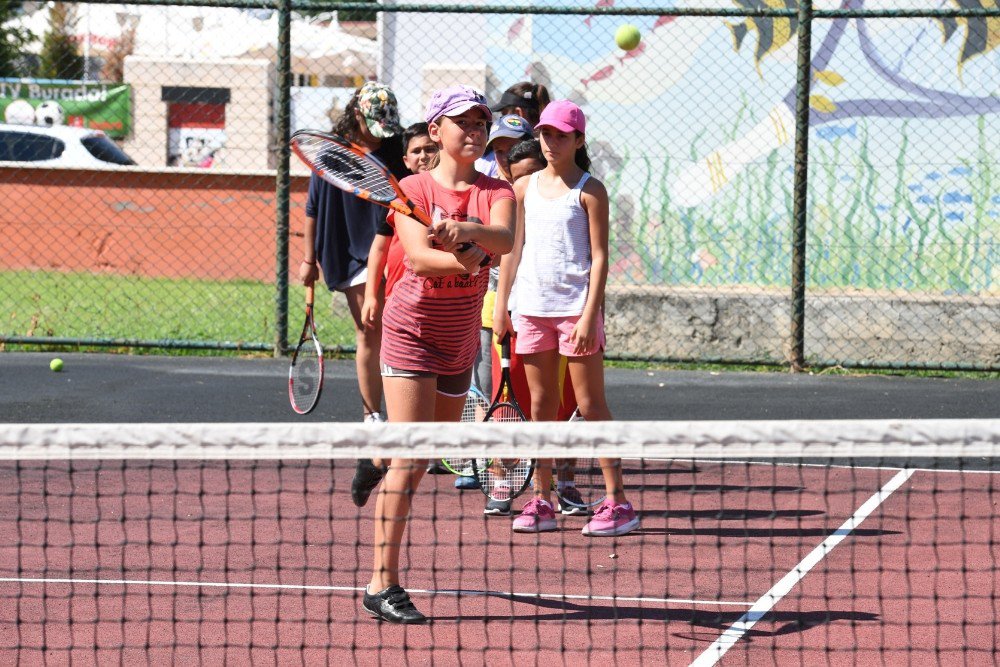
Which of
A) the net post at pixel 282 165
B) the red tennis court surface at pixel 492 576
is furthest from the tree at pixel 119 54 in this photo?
the red tennis court surface at pixel 492 576

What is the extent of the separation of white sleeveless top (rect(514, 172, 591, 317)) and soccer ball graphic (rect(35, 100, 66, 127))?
71.7 feet

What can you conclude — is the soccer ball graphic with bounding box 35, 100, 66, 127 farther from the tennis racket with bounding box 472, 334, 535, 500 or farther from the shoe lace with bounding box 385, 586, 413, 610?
the shoe lace with bounding box 385, 586, 413, 610

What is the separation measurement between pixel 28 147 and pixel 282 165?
1046cm

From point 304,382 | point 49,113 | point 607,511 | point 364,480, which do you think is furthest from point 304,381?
point 49,113

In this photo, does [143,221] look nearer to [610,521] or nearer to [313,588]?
[610,521]

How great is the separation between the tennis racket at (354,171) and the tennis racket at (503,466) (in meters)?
1.14

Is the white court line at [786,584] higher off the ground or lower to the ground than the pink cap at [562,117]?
lower

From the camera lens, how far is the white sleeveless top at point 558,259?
6023 millimetres

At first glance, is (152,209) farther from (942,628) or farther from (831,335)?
(942,628)

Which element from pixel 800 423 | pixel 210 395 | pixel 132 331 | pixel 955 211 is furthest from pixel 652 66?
pixel 800 423

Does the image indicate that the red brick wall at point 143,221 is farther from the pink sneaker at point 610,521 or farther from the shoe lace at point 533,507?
the pink sneaker at point 610,521

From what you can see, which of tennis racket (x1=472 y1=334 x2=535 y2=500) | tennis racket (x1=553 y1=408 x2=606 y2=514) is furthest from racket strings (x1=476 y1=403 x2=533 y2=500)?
tennis racket (x1=553 y1=408 x2=606 y2=514)

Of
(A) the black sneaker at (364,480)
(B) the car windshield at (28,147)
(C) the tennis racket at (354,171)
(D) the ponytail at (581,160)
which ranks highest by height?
(B) the car windshield at (28,147)

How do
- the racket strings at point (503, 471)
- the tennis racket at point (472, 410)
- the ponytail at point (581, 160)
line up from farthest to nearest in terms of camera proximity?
the tennis racket at point (472, 410)
the ponytail at point (581, 160)
the racket strings at point (503, 471)
